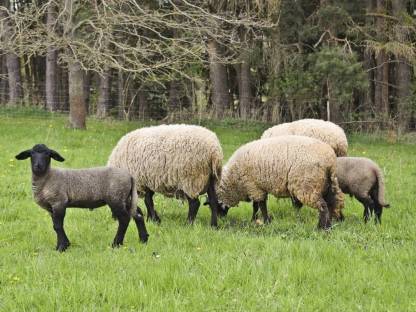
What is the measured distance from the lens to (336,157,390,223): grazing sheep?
25.9 ft

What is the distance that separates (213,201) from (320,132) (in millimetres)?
3030

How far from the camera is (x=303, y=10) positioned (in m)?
20.3

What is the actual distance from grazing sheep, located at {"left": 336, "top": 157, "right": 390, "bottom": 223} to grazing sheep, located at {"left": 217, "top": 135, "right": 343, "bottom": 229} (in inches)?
13.8

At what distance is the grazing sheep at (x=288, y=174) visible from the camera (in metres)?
7.45

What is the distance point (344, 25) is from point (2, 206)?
1472cm

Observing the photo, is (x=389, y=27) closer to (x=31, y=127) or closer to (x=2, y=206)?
(x=31, y=127)

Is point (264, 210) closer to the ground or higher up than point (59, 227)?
closer to the ground

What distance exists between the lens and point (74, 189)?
649cm

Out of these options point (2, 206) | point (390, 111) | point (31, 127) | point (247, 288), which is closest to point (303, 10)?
point (390, 111)

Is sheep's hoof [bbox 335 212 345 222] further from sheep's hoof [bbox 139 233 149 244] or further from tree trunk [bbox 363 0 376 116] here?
tree trunk [bbox 363 0 376 116]

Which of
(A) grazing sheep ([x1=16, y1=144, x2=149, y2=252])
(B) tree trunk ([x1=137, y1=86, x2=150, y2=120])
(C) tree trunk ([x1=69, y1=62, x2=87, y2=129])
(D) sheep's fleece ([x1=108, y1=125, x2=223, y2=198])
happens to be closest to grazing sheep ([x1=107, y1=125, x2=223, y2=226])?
(D) sheep's fleece ([x1=108, y1=125, x2=223, y2=198])

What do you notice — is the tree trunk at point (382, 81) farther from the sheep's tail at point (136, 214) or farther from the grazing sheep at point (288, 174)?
the sheep's tail at point (136, 214)

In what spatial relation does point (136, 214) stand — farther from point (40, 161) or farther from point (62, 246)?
point (40, 161)

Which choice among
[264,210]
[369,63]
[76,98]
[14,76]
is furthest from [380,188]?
[14,76]
